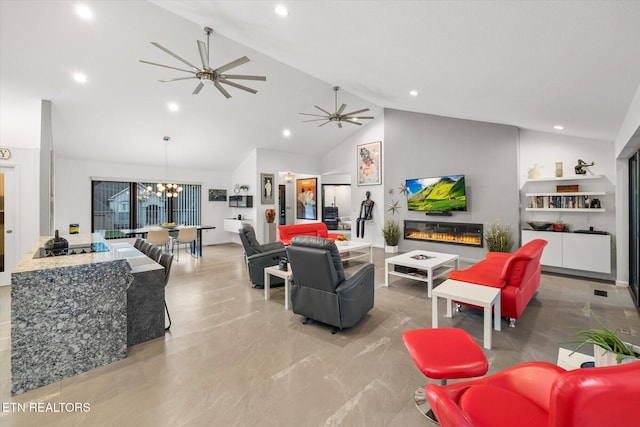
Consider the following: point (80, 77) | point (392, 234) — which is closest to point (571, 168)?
point (392, 234)

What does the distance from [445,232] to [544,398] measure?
6.22m

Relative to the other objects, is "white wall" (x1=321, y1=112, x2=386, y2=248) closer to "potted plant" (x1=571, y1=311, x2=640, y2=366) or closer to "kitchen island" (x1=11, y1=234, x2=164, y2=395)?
"kitchen island" (x1=11, y1=234, x2=164, y2=395)

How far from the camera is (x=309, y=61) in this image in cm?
411

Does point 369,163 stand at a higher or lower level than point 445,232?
higher

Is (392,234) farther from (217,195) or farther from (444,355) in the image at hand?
(444,355)

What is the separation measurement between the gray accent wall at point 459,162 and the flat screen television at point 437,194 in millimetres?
221

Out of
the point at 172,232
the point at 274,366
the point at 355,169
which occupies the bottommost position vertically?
the point at 274,366

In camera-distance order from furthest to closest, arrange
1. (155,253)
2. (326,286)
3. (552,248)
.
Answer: (552,248) → (155,253) → (326,286)

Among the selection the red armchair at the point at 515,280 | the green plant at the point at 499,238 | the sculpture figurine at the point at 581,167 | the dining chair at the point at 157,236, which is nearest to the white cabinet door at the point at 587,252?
the green plant at the point at 499,238

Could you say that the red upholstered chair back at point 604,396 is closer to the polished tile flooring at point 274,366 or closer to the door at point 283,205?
the polished tile flooring at point 274,366

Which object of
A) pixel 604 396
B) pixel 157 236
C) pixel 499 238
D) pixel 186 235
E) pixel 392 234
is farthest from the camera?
pixel 392 234

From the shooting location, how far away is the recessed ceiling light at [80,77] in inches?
176

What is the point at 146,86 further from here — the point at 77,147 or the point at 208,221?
the point at 208,221

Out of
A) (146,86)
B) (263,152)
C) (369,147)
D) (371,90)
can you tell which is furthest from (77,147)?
(369,147)
